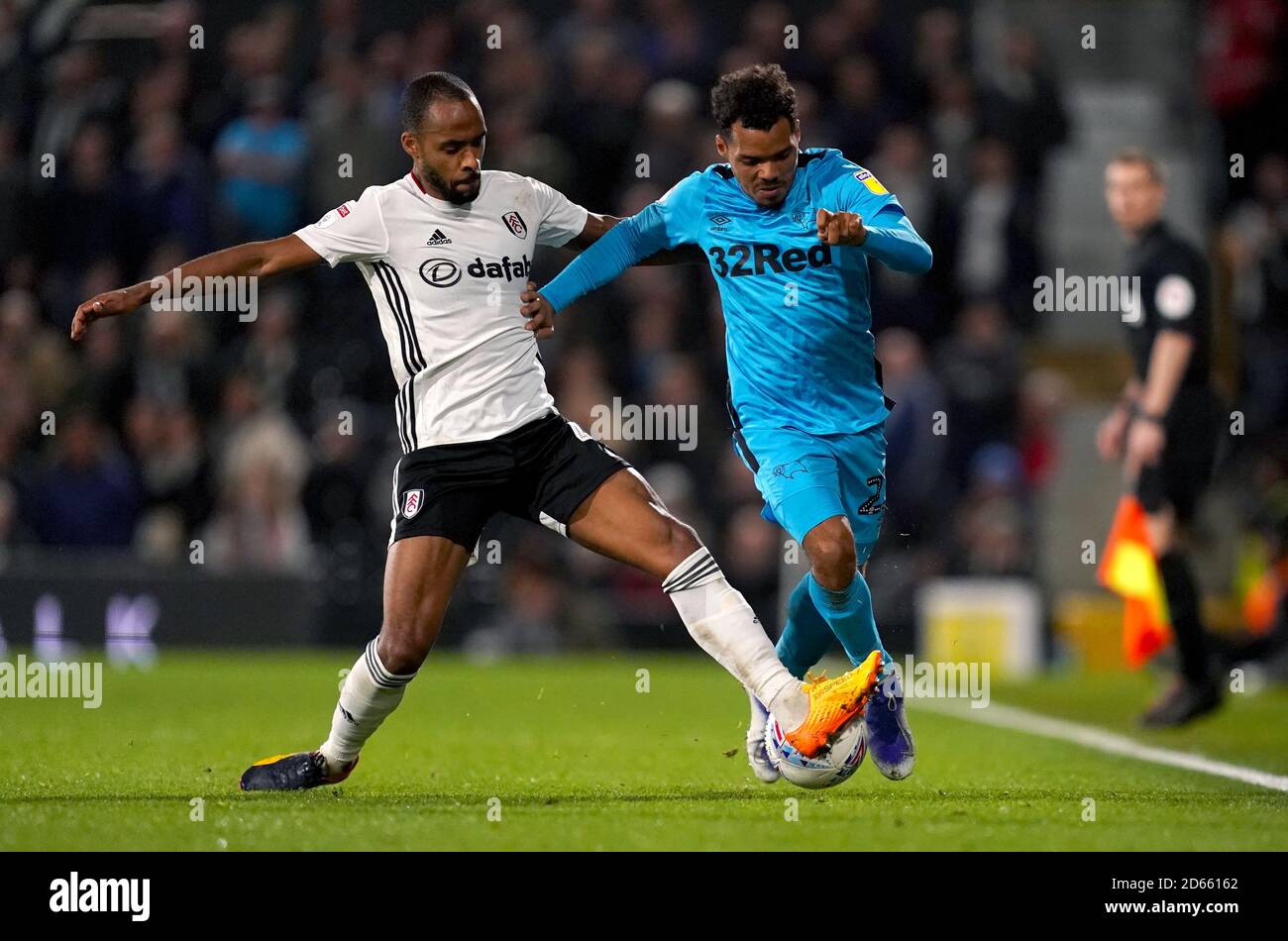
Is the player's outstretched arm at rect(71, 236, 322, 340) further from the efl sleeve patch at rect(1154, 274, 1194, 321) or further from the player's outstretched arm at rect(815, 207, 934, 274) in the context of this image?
the efl sleeve patch at rect(1154, 274, 1194, 321)

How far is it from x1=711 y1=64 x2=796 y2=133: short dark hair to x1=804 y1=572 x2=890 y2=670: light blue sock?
1493 millimetres

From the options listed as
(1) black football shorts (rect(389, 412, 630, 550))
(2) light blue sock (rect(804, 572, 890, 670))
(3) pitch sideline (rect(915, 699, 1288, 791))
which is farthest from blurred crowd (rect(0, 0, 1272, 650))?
(1) black football shorts (rect(389, 412, 630, 550))

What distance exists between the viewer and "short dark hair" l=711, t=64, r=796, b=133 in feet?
20.0

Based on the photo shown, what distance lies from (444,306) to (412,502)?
642mm

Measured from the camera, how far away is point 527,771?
7.09 meters

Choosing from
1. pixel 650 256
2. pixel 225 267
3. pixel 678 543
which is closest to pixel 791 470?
pixel 678 543

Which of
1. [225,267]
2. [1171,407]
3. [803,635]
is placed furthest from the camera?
[1171,407]

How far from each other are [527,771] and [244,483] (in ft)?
24.4

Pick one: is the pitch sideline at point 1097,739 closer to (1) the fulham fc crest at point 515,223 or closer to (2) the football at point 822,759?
(2) the football at point 822,759

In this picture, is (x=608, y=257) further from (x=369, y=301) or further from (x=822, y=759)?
(x=369, y=301)

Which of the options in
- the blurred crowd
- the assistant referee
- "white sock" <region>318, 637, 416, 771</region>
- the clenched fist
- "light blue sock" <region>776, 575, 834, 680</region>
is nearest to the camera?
the clenched fist

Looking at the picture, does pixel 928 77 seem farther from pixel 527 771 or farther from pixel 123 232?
pixel 527 771

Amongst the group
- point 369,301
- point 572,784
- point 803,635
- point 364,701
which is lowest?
point 572,784

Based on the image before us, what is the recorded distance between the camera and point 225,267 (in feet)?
19.7
